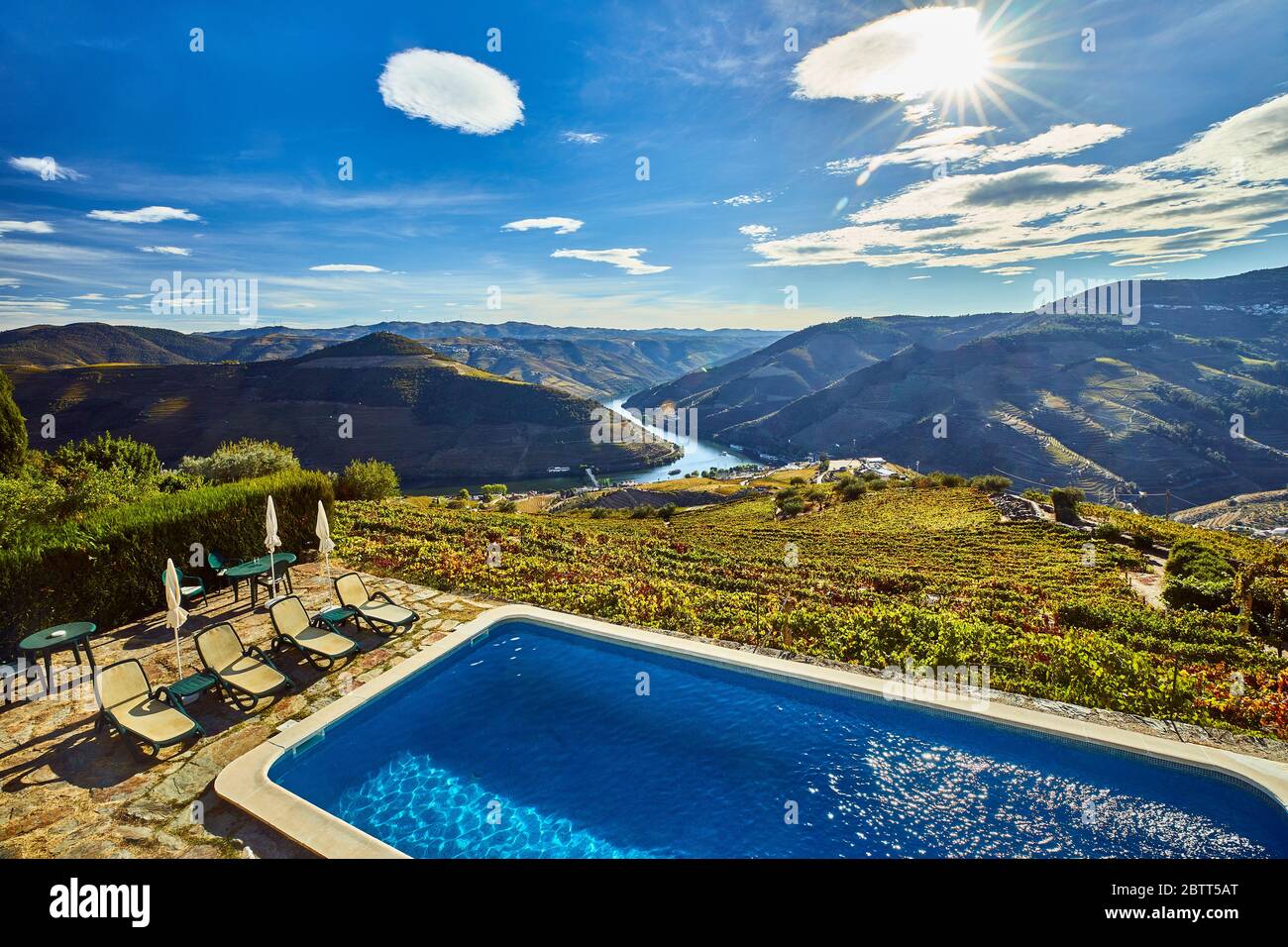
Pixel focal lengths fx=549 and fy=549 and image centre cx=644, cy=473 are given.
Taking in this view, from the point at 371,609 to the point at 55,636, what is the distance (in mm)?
3778

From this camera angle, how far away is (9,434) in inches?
890

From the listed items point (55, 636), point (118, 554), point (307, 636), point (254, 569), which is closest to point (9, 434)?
point (118, 554)

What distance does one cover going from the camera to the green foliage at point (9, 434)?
73.2 ft

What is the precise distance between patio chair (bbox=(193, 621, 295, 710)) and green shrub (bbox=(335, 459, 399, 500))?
540 inches

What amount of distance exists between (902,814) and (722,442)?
627 feet

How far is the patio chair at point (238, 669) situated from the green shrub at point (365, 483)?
13725 millimetres

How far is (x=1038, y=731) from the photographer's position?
258 inches

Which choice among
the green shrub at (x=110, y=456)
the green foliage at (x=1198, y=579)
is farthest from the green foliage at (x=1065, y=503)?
the green shrub at (x=110, y=456)

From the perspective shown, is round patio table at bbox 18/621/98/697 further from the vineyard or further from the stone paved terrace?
the vineyard

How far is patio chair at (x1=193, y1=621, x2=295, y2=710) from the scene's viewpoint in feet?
23.0

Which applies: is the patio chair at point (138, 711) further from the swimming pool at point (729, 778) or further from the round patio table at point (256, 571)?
the round patio table at point (256, 571)

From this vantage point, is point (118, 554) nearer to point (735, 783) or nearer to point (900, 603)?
point (735, 783)
